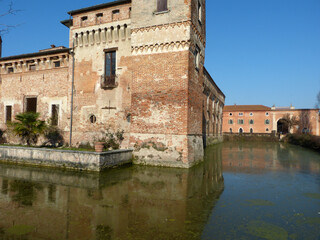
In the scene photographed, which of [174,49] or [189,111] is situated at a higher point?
[174,49]

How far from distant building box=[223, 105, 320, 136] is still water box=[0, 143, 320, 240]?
42.4 meters

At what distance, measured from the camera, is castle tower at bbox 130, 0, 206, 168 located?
35.8 ft

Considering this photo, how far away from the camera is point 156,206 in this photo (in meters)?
5.46

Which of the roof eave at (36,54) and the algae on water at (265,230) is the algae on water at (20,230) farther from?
the roof eave at (36,54)

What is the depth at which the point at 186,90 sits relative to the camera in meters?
10.8

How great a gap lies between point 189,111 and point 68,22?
1125 cm

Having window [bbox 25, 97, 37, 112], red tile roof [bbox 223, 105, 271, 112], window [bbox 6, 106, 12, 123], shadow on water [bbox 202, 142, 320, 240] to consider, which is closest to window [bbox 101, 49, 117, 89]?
window [bbox 25, 97, 37, 112]

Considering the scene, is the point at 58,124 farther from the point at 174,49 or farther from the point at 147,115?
the point at 174,49

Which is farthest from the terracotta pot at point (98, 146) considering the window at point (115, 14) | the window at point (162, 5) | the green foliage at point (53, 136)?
the window at point (115, 14)

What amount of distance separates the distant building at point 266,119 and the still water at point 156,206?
1668 inches

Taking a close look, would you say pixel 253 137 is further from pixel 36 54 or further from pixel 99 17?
pixel 36 54

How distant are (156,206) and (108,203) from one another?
1284mm

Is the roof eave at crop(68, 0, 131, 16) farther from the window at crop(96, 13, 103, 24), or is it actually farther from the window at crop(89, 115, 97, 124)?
the window at crop(89, 115, 97, 124)

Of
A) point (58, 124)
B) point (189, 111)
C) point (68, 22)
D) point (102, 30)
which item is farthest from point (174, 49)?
point (58, 124)
